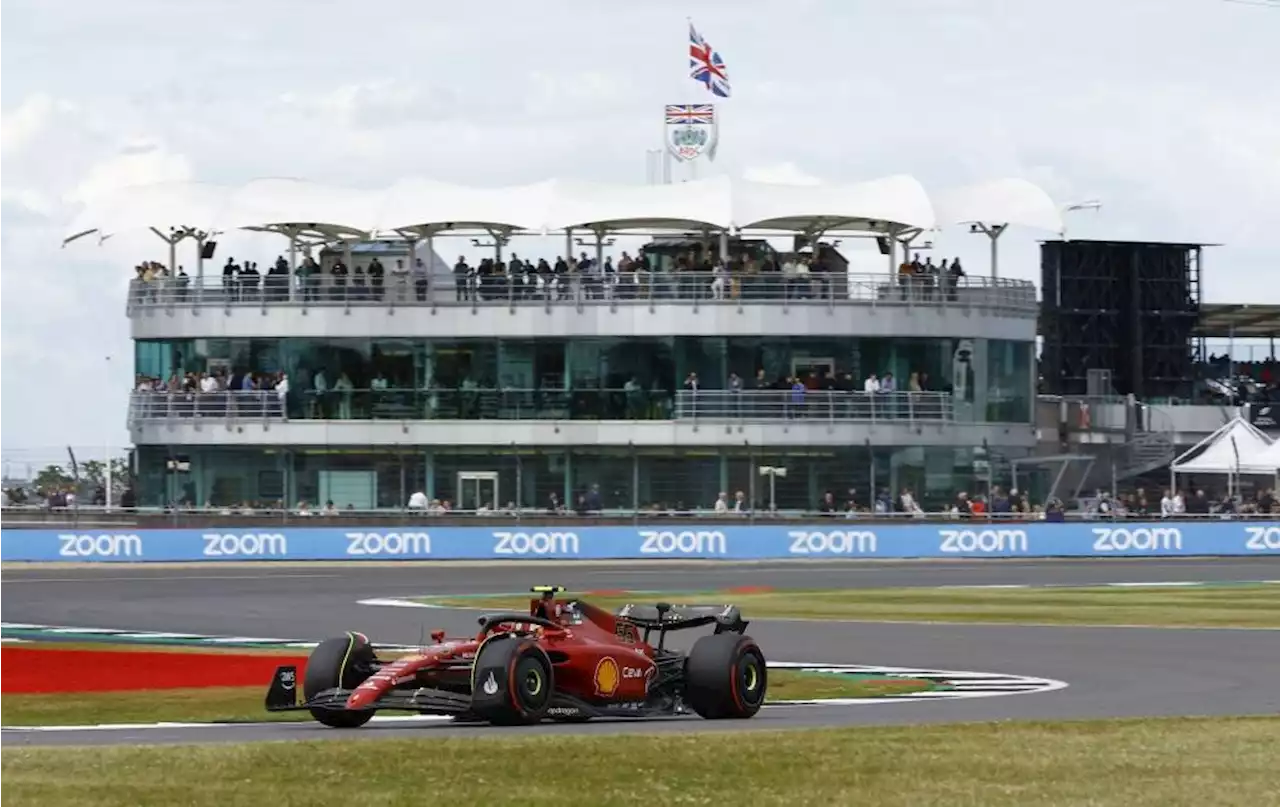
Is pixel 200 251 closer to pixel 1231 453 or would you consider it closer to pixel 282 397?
pixel 282 397

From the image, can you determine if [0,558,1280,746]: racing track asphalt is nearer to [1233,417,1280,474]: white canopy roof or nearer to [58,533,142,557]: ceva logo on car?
[58,533,142,557]: ceva logo on car

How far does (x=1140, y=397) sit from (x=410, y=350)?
30819mm

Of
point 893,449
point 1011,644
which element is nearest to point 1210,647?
point 1011,644

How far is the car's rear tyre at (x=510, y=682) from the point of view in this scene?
742 inches

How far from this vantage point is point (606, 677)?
65.0 ft

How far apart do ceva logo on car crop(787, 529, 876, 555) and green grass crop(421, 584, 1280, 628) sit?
1228 centimetres

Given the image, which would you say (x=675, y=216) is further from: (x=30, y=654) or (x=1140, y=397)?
(x=30, y=654)

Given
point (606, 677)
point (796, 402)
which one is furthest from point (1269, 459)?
point (606, 677)

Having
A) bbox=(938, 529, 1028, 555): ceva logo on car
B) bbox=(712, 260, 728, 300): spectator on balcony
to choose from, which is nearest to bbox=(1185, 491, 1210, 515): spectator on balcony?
bbox=(938, 529, 1028, 555): ceva logo on car

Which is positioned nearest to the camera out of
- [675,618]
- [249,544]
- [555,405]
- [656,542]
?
[675,618]

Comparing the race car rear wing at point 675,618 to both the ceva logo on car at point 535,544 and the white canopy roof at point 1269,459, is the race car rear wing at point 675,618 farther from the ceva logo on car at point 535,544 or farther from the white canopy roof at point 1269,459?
the white canopy roof at point 1269,459

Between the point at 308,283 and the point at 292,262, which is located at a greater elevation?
the point at 292,262

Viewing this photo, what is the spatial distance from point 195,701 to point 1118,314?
66.7 metres

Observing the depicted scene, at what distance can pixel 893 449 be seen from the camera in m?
63.8
